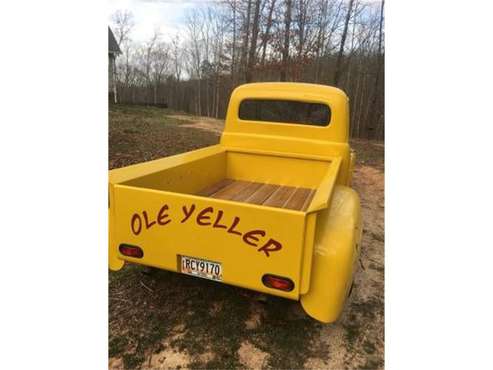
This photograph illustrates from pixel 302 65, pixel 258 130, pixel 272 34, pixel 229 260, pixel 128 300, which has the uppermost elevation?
pixel 272 34

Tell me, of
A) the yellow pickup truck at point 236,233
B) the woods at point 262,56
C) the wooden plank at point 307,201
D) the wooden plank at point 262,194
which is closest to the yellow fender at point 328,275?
the yellow pickup truck at point 236,233

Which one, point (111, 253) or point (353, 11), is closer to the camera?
point (111, 253)

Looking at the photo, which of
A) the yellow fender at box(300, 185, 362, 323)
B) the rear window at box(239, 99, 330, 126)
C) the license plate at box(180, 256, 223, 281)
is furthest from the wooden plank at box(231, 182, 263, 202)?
the yellow fender at box(300, 185, 362, 323)

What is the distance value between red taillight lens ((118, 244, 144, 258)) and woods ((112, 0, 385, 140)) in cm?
190

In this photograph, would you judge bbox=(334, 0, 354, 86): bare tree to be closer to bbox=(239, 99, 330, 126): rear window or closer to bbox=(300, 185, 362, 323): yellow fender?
bbox=(239, 99, 330, 126): rear window

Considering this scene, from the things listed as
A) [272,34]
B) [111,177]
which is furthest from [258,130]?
[111,177]

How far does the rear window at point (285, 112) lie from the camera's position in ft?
10.7

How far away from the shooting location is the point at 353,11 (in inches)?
142

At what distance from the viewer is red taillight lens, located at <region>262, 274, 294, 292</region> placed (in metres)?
1.69

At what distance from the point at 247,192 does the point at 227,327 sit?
4.48ft

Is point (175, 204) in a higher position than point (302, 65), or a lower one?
lower

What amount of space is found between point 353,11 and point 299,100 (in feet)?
4.36

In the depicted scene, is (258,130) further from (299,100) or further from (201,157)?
(201,157)

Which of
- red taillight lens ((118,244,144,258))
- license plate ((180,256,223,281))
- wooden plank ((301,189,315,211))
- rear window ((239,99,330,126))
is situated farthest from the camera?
rear window ((239,99,330,126))
